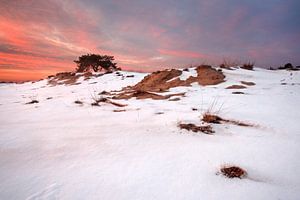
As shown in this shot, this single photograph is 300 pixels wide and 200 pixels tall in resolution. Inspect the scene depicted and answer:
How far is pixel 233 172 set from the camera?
163cm

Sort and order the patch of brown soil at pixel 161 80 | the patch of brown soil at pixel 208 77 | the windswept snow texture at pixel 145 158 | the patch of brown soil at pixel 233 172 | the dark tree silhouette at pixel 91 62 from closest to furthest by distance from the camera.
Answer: the windswept snow texture at pixel 145 158 → the patch of brown soil at pixel 233 172 → the patch of brown soil at pixel 208 77 → the patch of brown soil at pixel 161 80 → the dark tree silhouette at pixel 91 62

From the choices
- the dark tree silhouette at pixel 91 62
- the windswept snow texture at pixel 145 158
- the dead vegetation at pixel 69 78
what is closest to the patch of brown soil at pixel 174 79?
the windswept snow texture at pixel 145 158

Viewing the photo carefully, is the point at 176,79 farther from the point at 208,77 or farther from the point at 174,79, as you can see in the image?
the point at 208,77

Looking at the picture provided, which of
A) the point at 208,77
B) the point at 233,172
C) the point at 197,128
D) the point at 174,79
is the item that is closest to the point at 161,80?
the point at 174,79

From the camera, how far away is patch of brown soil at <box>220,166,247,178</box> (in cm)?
160

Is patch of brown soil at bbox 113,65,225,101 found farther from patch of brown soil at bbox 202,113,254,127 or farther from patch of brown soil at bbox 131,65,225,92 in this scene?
patch of brown soil at bbox 202,113,254,127

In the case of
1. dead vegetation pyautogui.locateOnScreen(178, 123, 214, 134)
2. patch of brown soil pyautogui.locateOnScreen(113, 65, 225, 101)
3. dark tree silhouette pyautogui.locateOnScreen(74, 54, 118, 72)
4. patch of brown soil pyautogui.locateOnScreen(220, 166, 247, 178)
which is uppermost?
dark tree silhouette pyautogui.locateOnScreen(74, 54, 118, 72)

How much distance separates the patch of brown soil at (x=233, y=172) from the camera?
5.25 feet

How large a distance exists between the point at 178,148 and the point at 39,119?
270cm

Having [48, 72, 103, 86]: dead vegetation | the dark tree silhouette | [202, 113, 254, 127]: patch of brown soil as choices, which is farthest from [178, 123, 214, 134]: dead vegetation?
the dark tree silhouette

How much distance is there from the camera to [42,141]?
7.61 feet

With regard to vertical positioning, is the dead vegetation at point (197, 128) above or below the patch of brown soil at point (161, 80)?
below

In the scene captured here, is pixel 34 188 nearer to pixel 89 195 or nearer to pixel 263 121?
pixel 89 195

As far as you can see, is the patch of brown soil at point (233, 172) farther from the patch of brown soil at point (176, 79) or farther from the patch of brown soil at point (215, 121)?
the patch of brown soil at point (176, 79)
